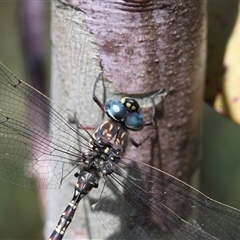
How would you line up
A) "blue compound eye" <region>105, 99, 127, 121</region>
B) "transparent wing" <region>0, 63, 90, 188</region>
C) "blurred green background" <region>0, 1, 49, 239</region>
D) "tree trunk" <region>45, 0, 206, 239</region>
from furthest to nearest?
"blurred green background" <region>0, 1, 49, 239</region>
"transparent wing" <region>0, 63, 90, 188</region>
"blue compound eye" <region>105, 99, 127, 121</region>
"tree trunk" <region>45, 0, 206, 239</region>

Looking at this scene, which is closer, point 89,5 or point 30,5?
point 89,5

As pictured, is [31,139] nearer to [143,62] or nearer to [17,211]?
[143,62]

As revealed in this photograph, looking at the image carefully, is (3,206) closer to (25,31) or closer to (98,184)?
(25,31)

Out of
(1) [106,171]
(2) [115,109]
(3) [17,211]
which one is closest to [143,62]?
(2) [115,109]

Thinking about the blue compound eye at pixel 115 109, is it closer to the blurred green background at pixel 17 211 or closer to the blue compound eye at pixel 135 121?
the blue compound eye at pixel 135 121

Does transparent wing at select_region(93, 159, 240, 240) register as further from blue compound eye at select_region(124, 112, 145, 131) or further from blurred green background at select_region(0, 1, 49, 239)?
blurred green background at select_region(0, 1, 49, 239)

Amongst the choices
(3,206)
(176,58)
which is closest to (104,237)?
(176,58)

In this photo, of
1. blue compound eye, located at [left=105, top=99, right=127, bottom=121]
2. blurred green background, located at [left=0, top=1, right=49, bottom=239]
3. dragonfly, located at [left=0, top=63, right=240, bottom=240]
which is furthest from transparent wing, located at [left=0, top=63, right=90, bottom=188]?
blurred green background, located at [left=0, top=1, right=49, bottom=239]

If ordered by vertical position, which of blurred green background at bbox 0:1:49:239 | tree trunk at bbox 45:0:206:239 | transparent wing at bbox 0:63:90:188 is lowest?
blurred green background at bbox 0:1:49:239
